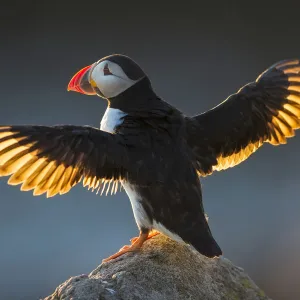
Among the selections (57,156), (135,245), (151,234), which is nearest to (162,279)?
(135,245)

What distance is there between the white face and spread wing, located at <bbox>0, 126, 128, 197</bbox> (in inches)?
13.2

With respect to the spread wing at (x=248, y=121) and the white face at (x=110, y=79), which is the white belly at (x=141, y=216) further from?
the white face at (x=110, y=79)

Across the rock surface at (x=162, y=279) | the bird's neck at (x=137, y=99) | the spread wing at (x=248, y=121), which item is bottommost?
the rock surface at (x=162, y=279)

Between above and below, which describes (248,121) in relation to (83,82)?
below

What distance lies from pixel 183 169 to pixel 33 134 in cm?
49

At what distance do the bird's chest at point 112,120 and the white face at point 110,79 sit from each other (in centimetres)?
9

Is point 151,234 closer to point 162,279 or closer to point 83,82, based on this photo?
point 162,279

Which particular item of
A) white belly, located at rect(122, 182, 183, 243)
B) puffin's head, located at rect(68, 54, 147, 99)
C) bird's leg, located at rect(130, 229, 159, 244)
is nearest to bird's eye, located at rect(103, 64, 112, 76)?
puffin's head, located at rect(68, 54, 147, 99)

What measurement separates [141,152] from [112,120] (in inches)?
9.3

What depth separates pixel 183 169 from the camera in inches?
82.4

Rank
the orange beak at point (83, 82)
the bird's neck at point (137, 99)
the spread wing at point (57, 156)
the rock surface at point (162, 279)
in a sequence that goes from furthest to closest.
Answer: the orange beak at point (83, 82) → the bird's neck at point (137, 99) → the spread wing at point (57, 156) → the rock surface at point (162, 279)

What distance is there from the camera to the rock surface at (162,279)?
176 centimetres

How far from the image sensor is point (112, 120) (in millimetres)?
2234

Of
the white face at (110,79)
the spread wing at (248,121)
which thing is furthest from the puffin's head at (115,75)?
the spread wing at (248,121)
